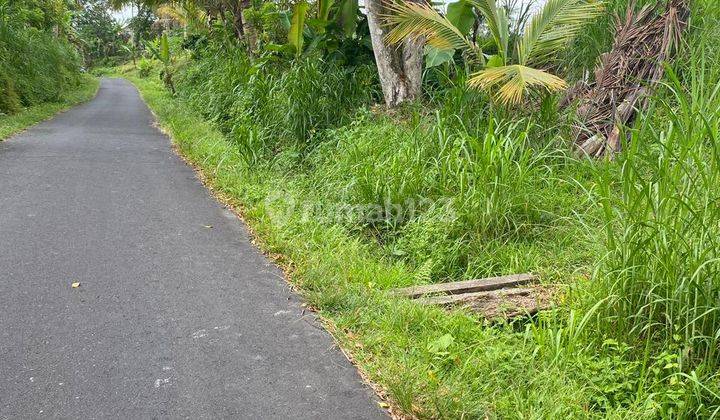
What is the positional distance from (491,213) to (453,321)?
51.1 inches

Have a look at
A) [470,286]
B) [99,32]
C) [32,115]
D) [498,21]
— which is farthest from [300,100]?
[99,32]

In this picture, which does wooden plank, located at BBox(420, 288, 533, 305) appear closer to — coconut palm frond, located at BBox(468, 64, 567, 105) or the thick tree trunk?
coconut palm frond, located at BBox(468, 64, 567, 105)

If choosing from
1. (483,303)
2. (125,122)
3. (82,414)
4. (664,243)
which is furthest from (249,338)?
(125,122)

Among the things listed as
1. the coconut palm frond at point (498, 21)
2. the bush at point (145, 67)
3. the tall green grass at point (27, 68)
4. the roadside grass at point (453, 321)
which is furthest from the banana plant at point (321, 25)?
the bush at point (145, 67)

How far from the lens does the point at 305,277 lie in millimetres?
4102

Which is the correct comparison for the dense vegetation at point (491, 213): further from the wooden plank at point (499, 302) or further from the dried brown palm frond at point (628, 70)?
the dried brown palm frond at point (628, 70)

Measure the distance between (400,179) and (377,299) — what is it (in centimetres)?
162

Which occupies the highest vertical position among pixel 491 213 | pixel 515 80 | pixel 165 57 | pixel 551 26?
pixel 165 57

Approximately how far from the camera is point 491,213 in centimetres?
437

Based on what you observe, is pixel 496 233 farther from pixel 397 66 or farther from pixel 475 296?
pixel 397 66

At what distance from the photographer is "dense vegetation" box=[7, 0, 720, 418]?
2686mm

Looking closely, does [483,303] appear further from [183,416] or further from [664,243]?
[183,416]

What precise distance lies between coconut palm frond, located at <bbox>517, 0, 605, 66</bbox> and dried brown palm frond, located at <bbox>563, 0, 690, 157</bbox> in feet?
2.20

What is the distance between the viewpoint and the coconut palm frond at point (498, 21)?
561 centimetres
